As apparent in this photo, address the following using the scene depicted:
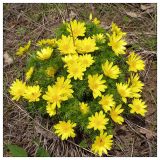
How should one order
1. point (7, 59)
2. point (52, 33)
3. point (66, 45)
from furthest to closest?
point (52, 33)
point (7, 59)
point (66, 45)

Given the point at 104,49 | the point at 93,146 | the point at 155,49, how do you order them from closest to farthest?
the point at 93,146 → the point at 104,49 → the point at 155,49

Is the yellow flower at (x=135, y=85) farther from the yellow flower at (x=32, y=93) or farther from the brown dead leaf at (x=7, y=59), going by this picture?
the brown dead leaf at (x=7, y=59)

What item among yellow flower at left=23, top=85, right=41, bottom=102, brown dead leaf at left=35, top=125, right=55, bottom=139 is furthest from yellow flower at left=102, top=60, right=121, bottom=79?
brown dead leaf at left=35, top=125, right=55, bottom=139

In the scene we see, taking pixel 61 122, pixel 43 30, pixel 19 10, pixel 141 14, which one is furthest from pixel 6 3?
pixel 61 122

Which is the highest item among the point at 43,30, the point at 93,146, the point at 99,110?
the point at 43,30

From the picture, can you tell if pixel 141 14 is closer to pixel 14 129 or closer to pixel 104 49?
pixel 104 49

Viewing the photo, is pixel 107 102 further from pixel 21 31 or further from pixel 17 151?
pixel 21 31

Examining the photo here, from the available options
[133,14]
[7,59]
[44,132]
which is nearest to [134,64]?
[44,132]
